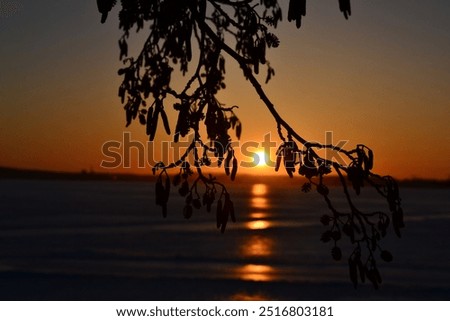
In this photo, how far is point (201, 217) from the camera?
1475 inches

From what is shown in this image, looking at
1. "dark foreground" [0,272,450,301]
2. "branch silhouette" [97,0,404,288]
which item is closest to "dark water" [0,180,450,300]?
"dark foreground" [0,272,450,301]

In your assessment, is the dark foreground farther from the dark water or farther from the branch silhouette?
the branch silhouette

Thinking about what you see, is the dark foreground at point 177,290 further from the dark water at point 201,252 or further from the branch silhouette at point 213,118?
the branch silhouette at point 213,118

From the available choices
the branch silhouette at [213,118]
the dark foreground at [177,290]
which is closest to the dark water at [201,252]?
the dark foreground at [177,290]

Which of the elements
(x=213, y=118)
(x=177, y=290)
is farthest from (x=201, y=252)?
(x=213, y=118)

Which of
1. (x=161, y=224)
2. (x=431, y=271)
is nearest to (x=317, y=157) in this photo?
(x=431, y=271)

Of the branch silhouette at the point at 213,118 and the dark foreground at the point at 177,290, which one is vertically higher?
the branch silhouette at the point at 213,118

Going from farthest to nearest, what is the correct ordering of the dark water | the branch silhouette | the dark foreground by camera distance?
the dark water, the dark foreground, the branch silhouette

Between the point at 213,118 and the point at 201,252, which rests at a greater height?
the point at 213,118

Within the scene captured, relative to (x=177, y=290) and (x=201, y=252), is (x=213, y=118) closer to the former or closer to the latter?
(x=177, y=290)

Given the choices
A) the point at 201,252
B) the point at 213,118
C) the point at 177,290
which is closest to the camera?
the point at 213,118

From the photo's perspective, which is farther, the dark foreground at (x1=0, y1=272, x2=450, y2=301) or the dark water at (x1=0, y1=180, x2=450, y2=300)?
the dark water at (x1=0, y1=180, x2=450, y2=300)

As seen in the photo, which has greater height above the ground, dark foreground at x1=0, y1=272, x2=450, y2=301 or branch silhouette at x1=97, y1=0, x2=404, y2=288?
branch silhouette at x1=97, y1=0, x2=404, y2=288
